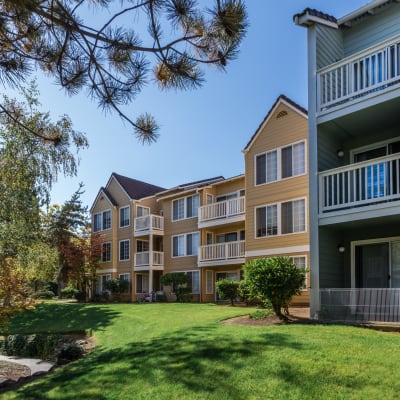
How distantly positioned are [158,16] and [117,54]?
4.13ft

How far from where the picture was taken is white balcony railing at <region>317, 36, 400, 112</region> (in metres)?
10.6

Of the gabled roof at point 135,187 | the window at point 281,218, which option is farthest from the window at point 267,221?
the gabled roof at point 135,187

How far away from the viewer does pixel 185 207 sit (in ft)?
94.0

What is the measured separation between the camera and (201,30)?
6.26m

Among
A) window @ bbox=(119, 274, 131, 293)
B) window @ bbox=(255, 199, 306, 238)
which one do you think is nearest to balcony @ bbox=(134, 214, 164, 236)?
window @ bbox=(119, 274, 131, 293)

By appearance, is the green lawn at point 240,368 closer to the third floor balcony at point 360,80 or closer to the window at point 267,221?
Answer: the third floor balcony at point 360,80

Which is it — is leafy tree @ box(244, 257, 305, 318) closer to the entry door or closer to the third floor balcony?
the entry door

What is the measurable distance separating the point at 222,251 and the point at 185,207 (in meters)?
5.45

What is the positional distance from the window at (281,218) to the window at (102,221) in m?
17.2

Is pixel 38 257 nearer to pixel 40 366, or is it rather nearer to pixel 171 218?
pixel 40 366

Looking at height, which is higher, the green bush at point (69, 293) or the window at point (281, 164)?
the window at point (281, 164)

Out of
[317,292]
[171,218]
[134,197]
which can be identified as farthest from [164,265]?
[317,292]

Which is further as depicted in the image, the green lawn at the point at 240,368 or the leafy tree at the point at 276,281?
the leafy tree at the point at 276,281

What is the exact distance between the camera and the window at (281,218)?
1911cm
